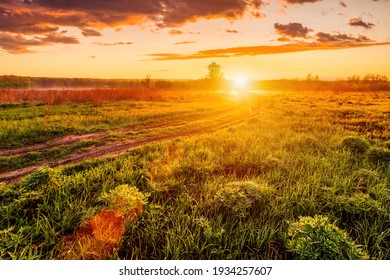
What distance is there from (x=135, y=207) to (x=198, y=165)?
2.23 metres

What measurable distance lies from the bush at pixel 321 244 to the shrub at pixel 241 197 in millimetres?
874

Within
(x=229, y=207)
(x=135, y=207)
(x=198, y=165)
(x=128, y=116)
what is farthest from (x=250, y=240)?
(x=128, y=116)

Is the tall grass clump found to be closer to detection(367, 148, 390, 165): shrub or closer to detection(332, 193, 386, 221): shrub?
detection(367, 148, 390, 165): shrub

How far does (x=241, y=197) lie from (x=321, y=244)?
55.5 inches

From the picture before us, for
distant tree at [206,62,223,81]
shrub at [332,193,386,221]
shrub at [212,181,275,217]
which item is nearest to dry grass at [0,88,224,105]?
distant tree at [206,62,223,81]

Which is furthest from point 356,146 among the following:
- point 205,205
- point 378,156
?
point 205,205

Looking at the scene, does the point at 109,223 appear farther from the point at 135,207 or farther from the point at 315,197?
the point at 315,197

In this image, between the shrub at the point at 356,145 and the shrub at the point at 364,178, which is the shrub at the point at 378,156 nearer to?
the shrub at the point at 356,145

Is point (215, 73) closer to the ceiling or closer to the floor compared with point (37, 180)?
closer to the ceiling

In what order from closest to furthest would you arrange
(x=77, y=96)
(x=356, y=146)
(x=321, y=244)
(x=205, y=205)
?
(x=321, y=244) → (x=205, y=205) → (x=356, y=146) → (x=77, y=96)

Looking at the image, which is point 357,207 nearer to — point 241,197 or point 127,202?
point 241,197

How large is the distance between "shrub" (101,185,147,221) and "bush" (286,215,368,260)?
2104mm

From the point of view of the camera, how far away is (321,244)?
269 cm

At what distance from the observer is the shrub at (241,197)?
12.4 ft
